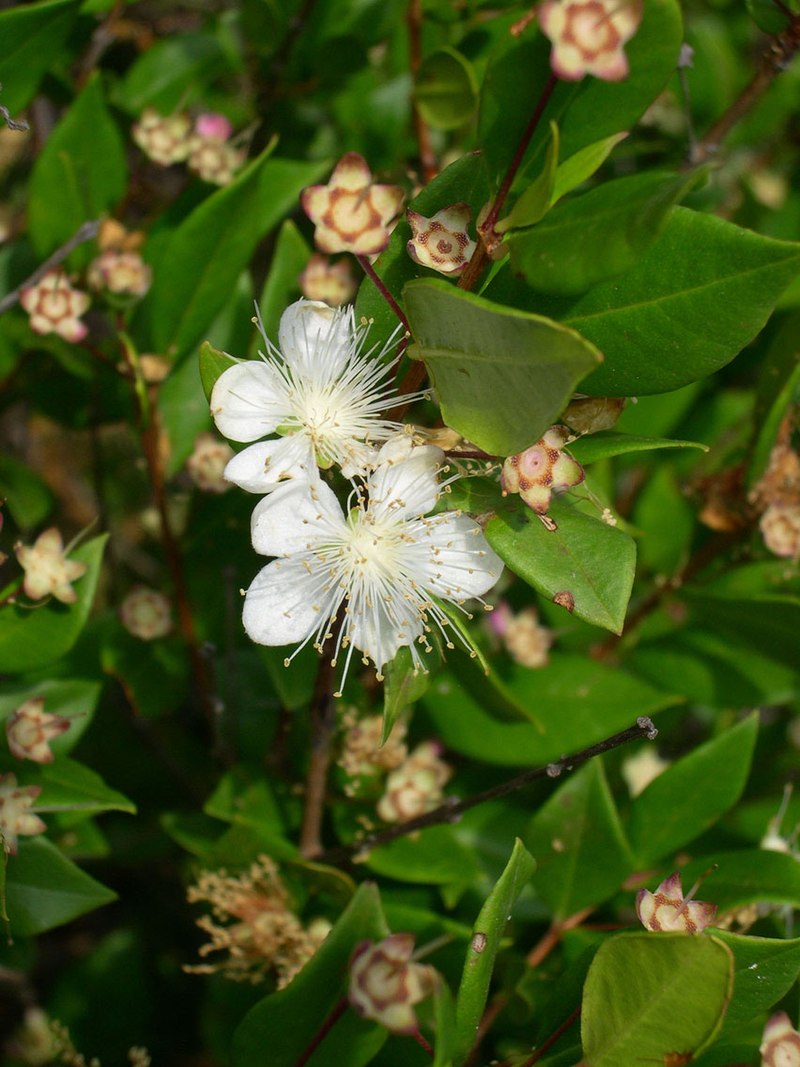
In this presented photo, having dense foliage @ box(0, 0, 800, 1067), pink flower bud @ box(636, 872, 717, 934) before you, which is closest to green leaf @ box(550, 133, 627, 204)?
dense foliage @ box(0, 0, 800, 1067)

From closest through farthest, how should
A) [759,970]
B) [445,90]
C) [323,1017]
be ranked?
[759,970] < [323,1017] < [445,90]

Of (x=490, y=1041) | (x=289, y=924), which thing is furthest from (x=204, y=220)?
(x=490, y=1041)

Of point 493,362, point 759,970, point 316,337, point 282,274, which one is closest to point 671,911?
point 759,970

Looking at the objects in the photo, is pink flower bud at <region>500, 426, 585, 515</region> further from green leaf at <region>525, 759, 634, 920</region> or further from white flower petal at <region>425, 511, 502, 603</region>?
green leaf at <region>525, 759, 634, 920</region>

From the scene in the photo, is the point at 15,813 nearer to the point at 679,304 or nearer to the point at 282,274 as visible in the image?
the point at 282,274

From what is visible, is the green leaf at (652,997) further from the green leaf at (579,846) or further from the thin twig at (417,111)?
the thin twig at (417,111)
